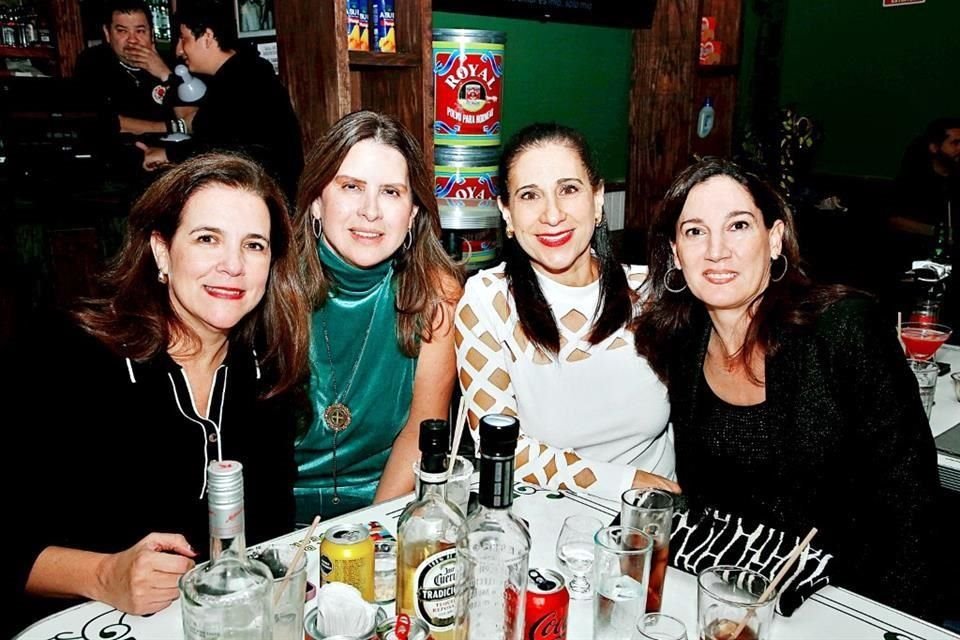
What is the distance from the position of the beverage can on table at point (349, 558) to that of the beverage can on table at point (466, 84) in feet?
6.81

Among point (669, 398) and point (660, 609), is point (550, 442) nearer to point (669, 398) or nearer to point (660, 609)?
point (669, 398)

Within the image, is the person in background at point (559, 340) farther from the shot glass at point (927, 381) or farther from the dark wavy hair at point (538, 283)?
the shot glass at point (927, 381)

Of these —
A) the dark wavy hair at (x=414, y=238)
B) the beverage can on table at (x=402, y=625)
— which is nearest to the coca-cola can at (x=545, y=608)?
the beverage can on table at (x=402, y=625)

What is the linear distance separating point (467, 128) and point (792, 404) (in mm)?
1707

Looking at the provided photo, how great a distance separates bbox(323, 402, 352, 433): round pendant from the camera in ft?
6.80

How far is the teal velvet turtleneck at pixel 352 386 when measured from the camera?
2070 mm

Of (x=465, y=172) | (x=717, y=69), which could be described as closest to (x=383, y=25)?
(x=465, y=172)

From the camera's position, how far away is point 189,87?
3994mm

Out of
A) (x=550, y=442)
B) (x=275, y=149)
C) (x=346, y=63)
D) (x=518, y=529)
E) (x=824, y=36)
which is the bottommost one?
(x=550, y=442)

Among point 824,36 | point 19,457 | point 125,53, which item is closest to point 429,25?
Result: point 19,457

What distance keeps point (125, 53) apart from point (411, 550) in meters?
4.56

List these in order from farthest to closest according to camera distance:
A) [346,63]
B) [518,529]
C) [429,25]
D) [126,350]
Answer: [429,25] < [346,63] < [126,350] < [518,529]

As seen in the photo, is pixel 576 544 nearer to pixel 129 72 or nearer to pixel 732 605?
pixel 732 605

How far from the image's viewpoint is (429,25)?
2842 mm
